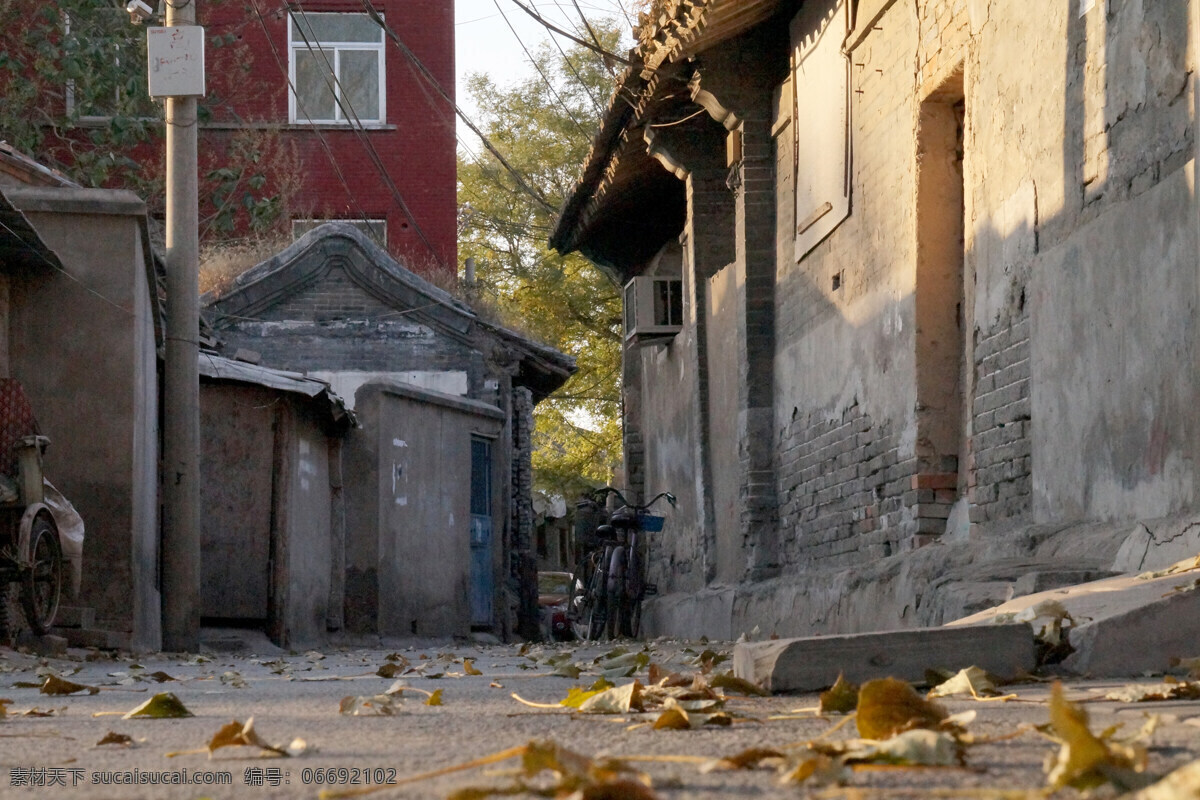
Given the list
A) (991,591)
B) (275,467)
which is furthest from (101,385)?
(991,591)

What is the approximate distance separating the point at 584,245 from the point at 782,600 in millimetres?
8545

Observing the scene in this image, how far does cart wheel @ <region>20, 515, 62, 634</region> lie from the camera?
833cm

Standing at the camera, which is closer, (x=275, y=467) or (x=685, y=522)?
(x=275, y=467)

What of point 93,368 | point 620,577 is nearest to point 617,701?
point 93,368

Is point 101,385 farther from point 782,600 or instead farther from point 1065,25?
point 1065,25

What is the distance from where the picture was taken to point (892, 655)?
12.4 feet

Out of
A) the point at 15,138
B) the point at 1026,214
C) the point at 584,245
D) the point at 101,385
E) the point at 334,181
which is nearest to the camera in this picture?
the point at 1026,214

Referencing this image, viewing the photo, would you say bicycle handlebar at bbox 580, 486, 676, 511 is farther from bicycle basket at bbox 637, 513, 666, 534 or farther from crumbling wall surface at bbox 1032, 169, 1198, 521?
crumbling wall surface at bbox 1032, 169, 1198, 521

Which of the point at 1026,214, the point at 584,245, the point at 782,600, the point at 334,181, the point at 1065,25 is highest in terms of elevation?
the point at 334,181

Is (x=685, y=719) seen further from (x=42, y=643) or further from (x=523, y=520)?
(x=523, y=520)

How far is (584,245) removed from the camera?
18.2 m

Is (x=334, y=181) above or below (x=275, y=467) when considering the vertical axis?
above

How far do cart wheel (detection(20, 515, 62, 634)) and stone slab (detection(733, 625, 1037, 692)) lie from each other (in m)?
5.60

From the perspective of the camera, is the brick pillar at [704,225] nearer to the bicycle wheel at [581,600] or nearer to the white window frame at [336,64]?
the bicycle wheel at [581,600]
